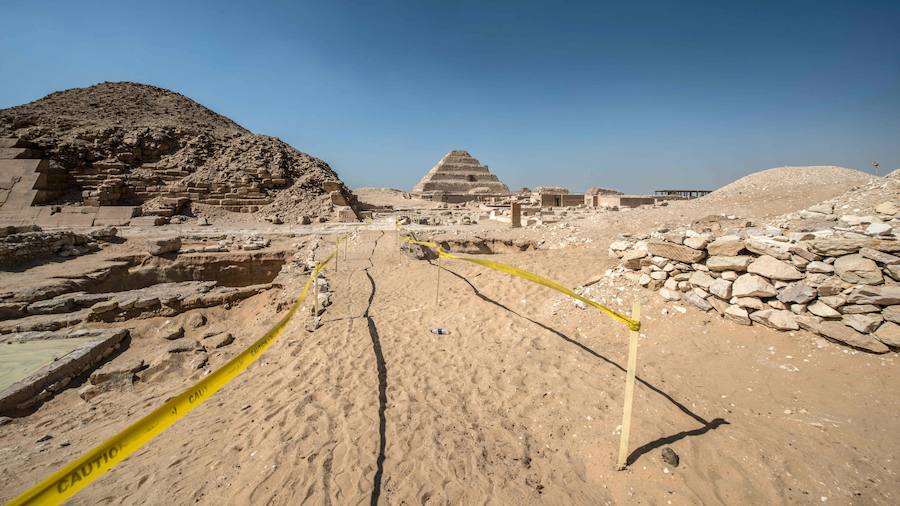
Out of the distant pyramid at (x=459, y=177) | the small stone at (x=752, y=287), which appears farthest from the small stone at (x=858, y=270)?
the distant pyramid at (x=459, y=177)

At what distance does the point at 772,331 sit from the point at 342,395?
5226mm

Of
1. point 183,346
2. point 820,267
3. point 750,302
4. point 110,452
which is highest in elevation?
point 820,267

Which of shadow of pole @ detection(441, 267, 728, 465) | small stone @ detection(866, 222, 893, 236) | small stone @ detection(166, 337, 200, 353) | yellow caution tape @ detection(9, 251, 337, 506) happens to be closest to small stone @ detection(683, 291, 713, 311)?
shadow of pole @ detection(441, 267, 728, 465)

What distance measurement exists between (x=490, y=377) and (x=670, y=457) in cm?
196

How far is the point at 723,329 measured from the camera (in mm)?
4375

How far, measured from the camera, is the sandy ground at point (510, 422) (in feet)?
8.30

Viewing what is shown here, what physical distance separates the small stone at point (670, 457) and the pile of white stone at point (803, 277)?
102 inches

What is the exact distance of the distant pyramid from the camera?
49.8m

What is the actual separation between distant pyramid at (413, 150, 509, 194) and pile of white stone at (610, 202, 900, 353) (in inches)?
1673

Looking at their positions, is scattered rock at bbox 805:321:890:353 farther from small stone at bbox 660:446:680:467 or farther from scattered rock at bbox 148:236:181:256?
scattered rock at bbox 148:236:181:256

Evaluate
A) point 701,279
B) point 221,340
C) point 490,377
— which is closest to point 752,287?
point 701,279

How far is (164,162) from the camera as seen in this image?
23.6 metres

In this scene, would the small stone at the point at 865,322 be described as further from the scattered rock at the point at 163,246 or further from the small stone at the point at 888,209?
the scattered rock at the point at 163,246

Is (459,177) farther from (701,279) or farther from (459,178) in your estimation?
(701,279)
